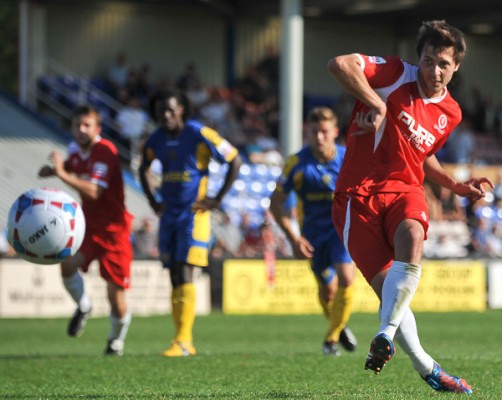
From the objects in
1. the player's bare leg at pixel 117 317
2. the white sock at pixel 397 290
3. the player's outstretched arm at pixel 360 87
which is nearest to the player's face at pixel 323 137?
the player's bare leg at pixel 117 317

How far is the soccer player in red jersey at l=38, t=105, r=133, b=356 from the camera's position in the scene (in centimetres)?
1070

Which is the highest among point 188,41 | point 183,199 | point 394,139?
point 188,41

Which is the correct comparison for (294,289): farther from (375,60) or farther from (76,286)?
(375,60)

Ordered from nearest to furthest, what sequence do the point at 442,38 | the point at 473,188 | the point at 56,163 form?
the point at 442,38
the point at 473,188
the point at 56,163

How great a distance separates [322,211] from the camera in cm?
1098

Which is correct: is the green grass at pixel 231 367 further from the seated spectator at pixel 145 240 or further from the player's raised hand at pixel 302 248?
the seated spectator at pixel 145 240

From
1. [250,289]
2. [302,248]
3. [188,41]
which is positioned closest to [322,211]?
[302,248]

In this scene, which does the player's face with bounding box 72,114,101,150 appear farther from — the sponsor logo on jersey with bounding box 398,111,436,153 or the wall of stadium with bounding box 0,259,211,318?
the wall of stadium with bounding box 0,259,211,318

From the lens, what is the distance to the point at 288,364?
31.0ft

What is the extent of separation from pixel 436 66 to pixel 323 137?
4.18 metres

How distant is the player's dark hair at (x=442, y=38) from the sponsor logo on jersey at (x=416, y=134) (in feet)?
1.40

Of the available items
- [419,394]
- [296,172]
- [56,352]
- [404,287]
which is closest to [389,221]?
[404,287]

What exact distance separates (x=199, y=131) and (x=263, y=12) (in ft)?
74.8

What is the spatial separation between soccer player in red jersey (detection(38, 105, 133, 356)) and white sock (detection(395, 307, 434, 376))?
4.59 metres
